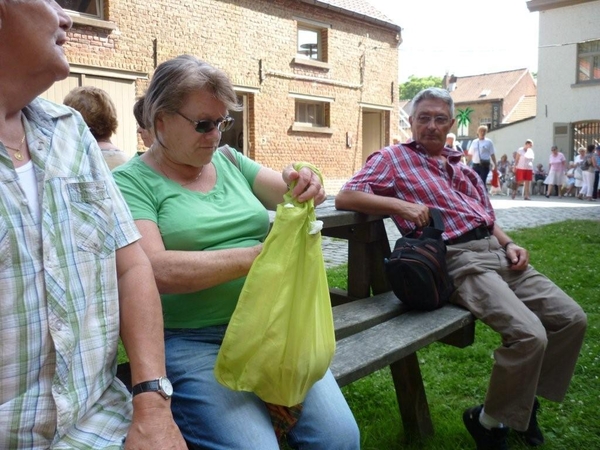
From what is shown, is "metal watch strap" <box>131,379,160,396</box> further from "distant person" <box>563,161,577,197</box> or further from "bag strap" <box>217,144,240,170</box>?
"distant person" <box>563,161,577,197</box>

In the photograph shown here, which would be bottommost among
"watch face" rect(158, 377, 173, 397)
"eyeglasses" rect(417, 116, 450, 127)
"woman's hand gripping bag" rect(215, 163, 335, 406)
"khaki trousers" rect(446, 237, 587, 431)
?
"khaki trousers" rect(446, 237, 587, 431)

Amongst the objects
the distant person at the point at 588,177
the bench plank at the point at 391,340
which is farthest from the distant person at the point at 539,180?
the bench plank at the point at 391,340

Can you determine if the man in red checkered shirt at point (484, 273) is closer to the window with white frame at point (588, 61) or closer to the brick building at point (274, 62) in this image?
the brick building at point (274, 62)

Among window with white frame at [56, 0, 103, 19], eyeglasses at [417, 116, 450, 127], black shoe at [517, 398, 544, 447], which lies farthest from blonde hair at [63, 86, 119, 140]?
window with white frame at [56, 0, 103, 19]

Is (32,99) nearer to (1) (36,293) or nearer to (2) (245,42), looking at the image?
(1) (36,293)

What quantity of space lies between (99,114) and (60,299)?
291cm

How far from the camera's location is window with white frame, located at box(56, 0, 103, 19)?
12.3m

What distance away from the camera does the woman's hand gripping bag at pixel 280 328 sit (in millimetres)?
1704

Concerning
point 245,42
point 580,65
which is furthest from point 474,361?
point 580,65

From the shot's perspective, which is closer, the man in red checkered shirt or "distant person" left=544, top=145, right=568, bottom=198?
the man in red checkered shirt

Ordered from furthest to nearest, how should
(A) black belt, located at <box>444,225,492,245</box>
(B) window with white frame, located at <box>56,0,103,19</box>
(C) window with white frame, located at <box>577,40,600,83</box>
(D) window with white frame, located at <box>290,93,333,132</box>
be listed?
(C) window with white frame, located at <box>577,40,600,83</box> < (D) window with white frame, located at <box>290,93,333,132</box> < (B) window with white frame, located at <box>56,0,103,19</box> < (A) black belt, located at <box>444,225,492,245</box>

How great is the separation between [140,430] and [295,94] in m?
16.1

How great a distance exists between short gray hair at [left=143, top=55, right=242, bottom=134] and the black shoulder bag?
4.02 feet

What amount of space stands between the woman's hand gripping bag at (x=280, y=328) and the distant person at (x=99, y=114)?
8.52 ft
